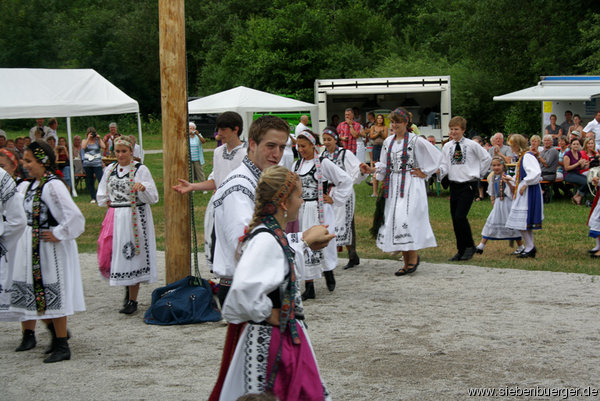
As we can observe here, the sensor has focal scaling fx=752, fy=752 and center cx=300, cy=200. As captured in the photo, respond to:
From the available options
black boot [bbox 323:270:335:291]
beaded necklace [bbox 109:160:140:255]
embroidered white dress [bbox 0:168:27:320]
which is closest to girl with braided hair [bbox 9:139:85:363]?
embroidered white dress [bbox 0:168:27:320]

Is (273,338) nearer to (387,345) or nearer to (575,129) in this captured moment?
(387,345)

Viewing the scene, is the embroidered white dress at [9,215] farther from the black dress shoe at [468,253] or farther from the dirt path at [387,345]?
the black dress shoe at [468,253]

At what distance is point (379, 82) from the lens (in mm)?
22641

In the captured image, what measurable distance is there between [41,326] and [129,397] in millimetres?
2693

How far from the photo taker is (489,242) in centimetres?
1219

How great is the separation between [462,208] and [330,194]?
2.42 meters

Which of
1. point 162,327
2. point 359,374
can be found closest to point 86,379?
point 162,327

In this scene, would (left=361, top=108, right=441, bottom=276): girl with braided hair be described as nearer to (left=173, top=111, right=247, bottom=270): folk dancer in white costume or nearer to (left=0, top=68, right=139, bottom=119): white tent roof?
(left=173, top=111, right=247, bottom=270): folk dancer in white costume

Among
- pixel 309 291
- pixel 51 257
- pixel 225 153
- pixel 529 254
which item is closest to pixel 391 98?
pixel 529 254

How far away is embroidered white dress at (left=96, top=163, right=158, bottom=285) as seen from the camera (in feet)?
25.4

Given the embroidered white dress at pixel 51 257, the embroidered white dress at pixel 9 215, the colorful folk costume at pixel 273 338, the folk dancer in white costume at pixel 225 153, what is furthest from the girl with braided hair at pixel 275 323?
the folk dancer in white costume at pixel 225 153

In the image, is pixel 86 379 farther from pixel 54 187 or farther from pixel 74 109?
pixel 74 109

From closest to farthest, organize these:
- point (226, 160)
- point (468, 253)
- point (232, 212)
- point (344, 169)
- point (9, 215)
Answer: point (232, 212) → point (9, 215) → point (226, 160) → point (344, 169) → point (468, 253)

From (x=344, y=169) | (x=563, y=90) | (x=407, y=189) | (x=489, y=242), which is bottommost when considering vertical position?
(x=489, y=242)
